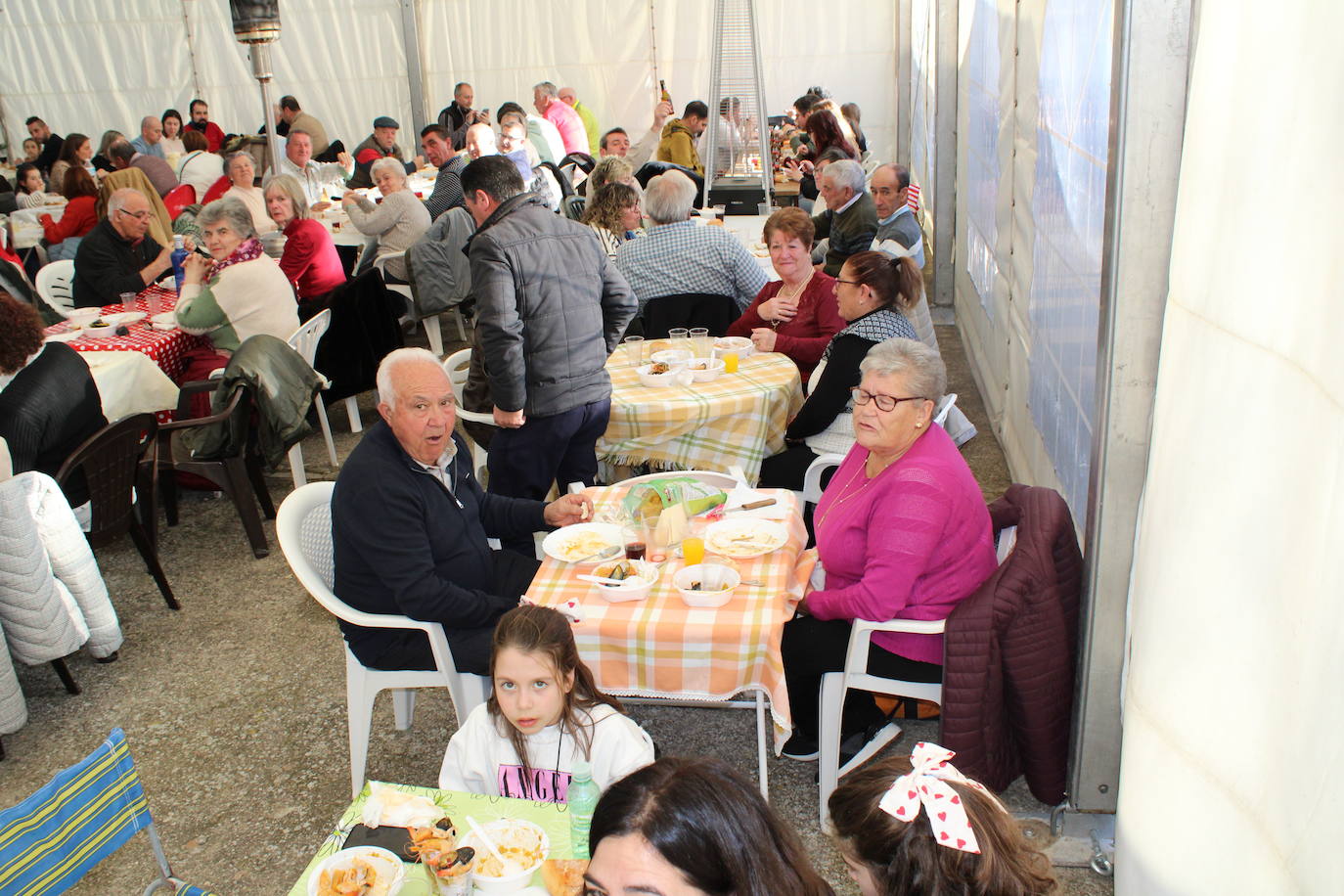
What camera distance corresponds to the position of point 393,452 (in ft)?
9.39

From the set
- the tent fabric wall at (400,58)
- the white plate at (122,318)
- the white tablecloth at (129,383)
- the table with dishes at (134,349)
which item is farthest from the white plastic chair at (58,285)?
the tent fabric wall at (400,58)

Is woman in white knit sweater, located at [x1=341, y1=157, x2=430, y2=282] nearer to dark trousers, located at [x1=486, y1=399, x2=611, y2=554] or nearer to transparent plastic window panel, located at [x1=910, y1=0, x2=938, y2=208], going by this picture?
dark trousers, located at [x1=486, y1=399, x2=611, y2=554]

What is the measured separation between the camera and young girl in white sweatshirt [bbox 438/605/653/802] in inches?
91.0

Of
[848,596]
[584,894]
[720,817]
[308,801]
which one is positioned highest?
[720,817]

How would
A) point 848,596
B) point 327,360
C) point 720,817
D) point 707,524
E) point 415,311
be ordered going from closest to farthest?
1. point 720,817
2. point 848,596
3. point 707,524
4. point 327,360
5. point 415,311

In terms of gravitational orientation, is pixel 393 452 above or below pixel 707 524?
above

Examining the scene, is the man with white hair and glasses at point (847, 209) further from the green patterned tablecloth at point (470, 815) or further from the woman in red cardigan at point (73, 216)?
the woman in red cardigan at point (73, 216)

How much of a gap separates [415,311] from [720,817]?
238 inches

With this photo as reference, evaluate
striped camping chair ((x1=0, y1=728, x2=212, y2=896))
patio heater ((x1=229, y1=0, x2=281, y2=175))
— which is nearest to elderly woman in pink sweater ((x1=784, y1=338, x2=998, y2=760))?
striped camping chair ((x1=0, y1=728, x2=212, y2=896))

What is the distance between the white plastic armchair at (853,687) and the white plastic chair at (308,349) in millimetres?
3070

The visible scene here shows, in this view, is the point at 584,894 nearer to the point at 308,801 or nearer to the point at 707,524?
the point at 707,524

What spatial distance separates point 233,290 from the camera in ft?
17.0

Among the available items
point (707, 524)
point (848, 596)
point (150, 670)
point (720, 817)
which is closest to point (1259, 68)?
point (720, 817)

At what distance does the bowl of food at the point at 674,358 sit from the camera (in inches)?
179
